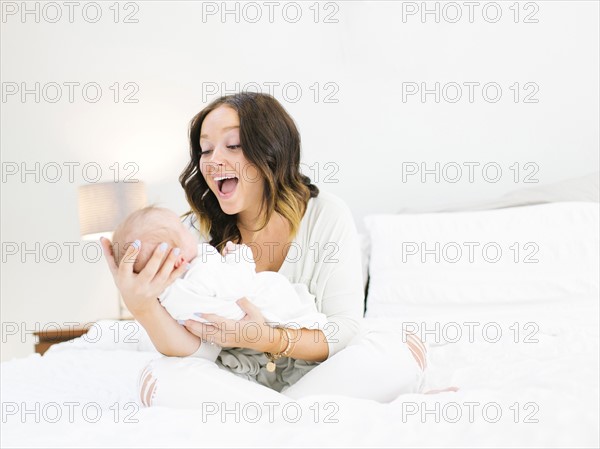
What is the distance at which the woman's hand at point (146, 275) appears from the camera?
45.9 inches

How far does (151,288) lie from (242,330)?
185 millimetres

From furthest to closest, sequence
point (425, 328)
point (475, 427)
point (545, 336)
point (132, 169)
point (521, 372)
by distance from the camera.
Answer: point (132, 169) → point (425, 328) → point (545, 336) → point (521, 372) → point (475, 427)

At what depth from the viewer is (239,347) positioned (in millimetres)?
1369

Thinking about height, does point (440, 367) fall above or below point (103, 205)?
below

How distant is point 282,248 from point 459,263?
2.74 feet

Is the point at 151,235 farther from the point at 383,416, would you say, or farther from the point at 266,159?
the point at 383,416

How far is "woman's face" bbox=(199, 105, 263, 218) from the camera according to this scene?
1.52 metres

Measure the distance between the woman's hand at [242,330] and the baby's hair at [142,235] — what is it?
0.15 m

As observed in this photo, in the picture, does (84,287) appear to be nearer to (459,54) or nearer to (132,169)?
Result: (132,169)

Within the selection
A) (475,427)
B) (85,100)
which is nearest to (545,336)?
(475,427)

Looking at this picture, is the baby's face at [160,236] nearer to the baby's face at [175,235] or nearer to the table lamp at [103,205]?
the baby's face at [175,235]

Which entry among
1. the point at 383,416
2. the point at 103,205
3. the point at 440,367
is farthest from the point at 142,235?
the point at 103,205

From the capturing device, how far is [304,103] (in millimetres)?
2846

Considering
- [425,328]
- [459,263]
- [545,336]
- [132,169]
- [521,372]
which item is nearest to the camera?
[521,372]
